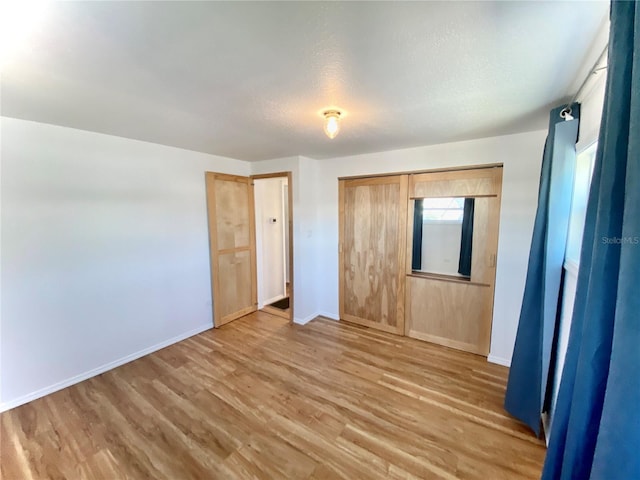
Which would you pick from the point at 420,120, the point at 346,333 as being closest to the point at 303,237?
the point at 346,333

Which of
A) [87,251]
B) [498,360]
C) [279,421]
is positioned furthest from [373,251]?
[87,251]

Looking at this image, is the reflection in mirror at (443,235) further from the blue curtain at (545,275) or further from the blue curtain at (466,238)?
the blue curtain at (545,275)

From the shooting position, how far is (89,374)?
2.48 meters

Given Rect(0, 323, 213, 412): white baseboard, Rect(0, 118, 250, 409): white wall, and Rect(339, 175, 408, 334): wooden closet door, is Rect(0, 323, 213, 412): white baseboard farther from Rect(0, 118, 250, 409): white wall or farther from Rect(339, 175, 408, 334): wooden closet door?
Rect(339, 175, 408, 334): wooden closet door

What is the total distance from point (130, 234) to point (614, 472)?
136 inches

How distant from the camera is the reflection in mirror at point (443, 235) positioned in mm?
2869

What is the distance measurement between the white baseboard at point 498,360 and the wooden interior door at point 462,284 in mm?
79

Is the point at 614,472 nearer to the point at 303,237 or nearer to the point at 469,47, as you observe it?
the point at 469,47

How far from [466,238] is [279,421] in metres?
2.56

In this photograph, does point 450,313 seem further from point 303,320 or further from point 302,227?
point 302,227

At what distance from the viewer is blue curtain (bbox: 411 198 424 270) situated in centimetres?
314

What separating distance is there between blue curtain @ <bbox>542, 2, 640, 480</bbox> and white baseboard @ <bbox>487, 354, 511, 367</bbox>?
2051 millimetres

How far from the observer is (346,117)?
1.98m

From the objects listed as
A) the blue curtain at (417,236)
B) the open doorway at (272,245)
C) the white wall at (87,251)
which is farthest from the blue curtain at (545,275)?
the white wall at (87,251)
